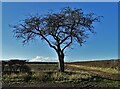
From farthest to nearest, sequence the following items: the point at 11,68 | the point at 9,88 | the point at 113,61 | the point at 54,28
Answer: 1. the point at 113,61
2. the point at 54,28
3. the point at 11,68
4. the point at 9,88

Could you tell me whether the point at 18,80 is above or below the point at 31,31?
below

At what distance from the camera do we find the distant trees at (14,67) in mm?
24984

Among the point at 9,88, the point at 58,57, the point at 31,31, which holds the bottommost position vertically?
the point at 9,88

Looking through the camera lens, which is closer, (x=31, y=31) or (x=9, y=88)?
(x=9, y=88)

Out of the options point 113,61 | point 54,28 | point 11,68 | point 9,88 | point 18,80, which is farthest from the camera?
point 113,61

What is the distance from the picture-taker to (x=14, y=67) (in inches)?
1001

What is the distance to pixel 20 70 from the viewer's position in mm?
25422

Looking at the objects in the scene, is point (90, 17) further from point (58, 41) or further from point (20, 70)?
point (20, 70)

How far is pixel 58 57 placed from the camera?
27812mm

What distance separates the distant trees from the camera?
24984 mm

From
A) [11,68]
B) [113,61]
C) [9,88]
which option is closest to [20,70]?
[11,68]

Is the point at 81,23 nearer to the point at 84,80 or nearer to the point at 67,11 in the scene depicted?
the point at 67,11

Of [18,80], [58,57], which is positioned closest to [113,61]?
[58,57]

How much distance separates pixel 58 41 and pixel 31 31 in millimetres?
2730
